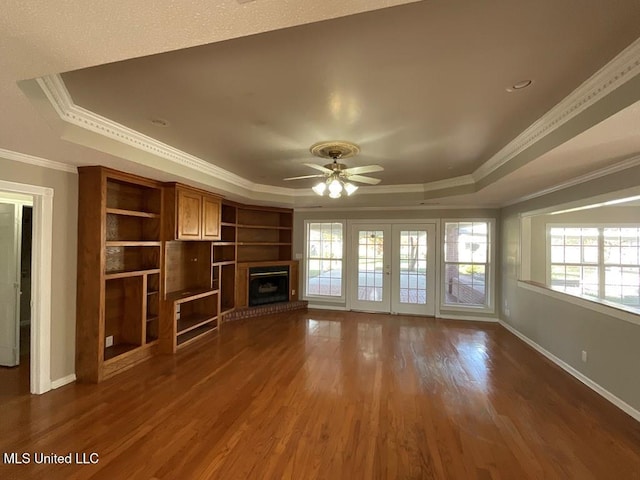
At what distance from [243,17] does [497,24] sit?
124 cm

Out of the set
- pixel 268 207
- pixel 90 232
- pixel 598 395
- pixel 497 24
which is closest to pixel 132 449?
pixel 90 232

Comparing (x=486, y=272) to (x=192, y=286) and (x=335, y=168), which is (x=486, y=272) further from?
(x=192, y=286)

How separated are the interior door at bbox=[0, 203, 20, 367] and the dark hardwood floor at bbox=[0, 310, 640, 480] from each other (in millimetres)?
1080

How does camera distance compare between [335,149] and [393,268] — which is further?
[393,268]

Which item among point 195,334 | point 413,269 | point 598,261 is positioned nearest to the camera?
point 195,334

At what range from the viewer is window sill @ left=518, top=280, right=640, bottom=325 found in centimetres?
281

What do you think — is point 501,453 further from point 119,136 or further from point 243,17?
point 119,136

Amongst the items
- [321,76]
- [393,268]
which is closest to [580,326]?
[393,268]

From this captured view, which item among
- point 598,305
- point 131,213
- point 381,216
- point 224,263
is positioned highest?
point 381,216

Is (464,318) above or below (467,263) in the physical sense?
below

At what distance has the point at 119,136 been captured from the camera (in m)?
2.77

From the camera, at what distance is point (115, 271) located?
3738 mm

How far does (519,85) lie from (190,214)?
3991 millimetres

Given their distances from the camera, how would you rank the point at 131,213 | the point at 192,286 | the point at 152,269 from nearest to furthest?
the point at 131,213, the point at 152,269, the point at 192,286
